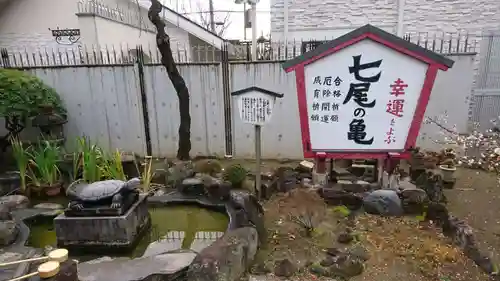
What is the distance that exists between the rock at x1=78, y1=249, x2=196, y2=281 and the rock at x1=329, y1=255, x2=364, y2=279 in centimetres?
145

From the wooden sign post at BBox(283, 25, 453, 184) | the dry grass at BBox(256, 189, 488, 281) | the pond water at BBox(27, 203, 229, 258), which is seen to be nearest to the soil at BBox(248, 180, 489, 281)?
the dry grass at BBox(256, 189, 488, 281)

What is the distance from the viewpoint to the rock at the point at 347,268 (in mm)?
3441

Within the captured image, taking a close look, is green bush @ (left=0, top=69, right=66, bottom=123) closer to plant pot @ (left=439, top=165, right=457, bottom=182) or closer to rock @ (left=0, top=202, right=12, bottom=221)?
rock @ (left=0, top=202, right=12, bottom=221)

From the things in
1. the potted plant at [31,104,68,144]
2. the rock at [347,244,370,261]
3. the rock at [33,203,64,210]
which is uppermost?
the potted plant at [31,104,68,144]

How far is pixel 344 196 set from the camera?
504cm

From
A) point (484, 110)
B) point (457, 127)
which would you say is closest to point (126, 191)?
point (457, 127)

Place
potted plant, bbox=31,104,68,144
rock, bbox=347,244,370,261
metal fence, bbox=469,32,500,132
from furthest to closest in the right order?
metal fence, bbox=469,32,500,132, potted plant, bbox=31,104,68,144, rock, bbox=347,244,370,261

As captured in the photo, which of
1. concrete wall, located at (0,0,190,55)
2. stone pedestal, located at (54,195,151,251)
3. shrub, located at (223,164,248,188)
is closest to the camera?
stone pedestal, located at (54,195,151,251)

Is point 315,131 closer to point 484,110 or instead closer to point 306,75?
point 306,75

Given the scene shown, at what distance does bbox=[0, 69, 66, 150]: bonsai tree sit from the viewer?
6.23 metres

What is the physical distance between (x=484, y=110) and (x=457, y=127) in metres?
2.10

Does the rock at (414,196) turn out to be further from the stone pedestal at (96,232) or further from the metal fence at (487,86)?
the metal fence at (487,86)

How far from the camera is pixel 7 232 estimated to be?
3.86 metres

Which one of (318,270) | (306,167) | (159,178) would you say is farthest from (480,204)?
(159,178)
